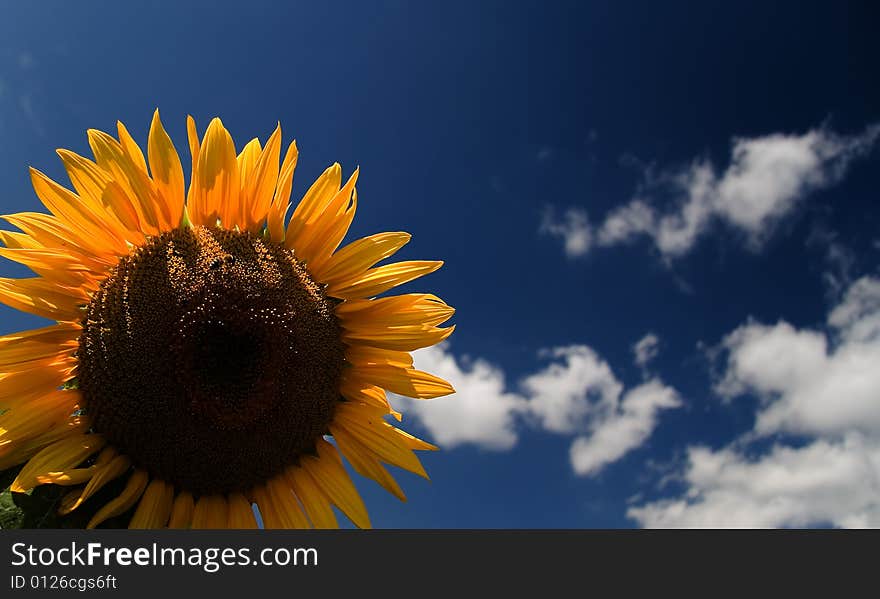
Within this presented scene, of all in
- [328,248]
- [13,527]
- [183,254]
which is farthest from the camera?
[328,248]

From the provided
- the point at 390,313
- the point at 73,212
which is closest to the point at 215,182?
the point at 73,212

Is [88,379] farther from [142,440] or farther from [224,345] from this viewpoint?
[224,345]

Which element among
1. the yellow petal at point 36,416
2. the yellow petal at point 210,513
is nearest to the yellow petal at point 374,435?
the yellow petal at point 210,513

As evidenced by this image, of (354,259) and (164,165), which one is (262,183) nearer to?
(164,165)

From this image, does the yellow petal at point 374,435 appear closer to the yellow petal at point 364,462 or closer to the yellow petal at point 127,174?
the yellow petal at point 364,462

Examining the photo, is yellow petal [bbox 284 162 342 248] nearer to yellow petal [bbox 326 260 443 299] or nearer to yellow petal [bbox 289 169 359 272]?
yellow petal [bbox 289 169 359 272]

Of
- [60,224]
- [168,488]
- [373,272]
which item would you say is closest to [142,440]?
[168,488]

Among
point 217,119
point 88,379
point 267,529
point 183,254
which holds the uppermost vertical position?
point 217,119
